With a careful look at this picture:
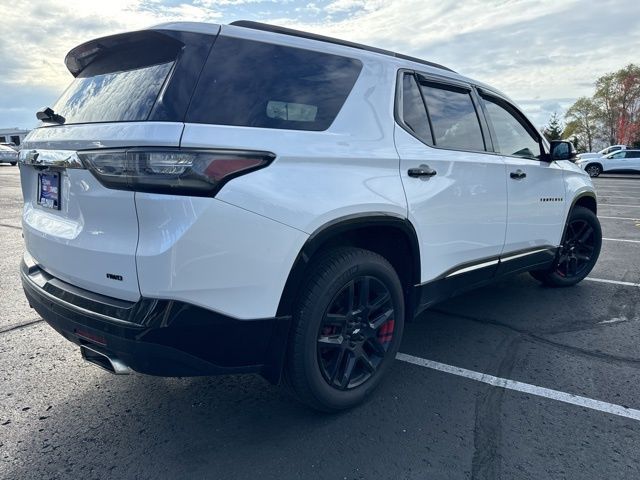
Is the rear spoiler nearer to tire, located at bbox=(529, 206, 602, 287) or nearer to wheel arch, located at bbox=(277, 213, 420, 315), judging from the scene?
wheel arch, located at bbox=(277, 213, 420, 315)

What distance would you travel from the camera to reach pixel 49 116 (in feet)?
8.46

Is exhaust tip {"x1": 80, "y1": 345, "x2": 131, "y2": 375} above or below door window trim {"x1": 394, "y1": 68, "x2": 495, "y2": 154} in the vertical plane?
below

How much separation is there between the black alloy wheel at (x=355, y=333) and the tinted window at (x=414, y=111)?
0.97 m

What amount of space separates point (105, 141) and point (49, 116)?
83 cm

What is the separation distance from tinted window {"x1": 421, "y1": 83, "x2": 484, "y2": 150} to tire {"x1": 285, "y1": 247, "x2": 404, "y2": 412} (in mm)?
1044

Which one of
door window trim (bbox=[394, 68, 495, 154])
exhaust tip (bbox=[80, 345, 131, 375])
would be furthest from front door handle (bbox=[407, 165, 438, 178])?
exhaust tip (bbox=[80, 345, 131, 375])

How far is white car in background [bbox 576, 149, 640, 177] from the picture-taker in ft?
88.3

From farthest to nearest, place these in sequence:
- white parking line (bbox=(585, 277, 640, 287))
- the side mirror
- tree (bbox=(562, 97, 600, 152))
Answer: tree (bbox=(562, 97, 600, 152)) < white parking line (bbox=(585, 277, 640, 287)) < the side mirror

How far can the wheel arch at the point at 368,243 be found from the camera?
2.20 meters

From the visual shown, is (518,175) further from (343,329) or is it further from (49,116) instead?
(49,116)

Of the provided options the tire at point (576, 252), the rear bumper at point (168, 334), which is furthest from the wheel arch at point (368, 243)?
the tire at point (576, 252)

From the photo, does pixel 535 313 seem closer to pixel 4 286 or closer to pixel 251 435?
pixel 251 435

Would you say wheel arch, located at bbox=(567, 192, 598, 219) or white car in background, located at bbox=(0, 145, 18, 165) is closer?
wheel arch, located at bbox=(567, 192, 598, 219)

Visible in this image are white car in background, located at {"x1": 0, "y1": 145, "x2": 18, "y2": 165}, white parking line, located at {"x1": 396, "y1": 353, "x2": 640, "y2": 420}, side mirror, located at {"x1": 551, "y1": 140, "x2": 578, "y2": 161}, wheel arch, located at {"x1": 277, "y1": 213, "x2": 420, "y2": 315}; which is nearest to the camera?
wheel arch, located at {"x1": 277, "y1": 213, "x2": 420, "y2": 315}
